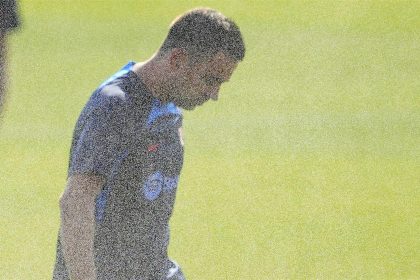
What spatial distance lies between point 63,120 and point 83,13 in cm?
657

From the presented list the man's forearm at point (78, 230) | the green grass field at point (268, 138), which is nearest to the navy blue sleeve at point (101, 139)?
the man's forearm at point (78, 230)

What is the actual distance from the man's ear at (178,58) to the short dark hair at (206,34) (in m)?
0.05

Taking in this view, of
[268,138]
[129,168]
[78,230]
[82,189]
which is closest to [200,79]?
[129,168]

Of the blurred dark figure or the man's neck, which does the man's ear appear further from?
the blurred dark figure

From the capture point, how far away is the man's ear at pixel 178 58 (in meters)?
5.23

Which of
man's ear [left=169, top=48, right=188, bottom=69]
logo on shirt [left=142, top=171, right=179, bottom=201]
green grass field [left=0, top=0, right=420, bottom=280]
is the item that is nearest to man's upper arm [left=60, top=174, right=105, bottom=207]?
logo on shirt [left=142, top=171, right=179, bottom=201]

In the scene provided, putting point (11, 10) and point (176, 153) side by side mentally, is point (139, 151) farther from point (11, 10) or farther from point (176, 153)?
point (11, 10)

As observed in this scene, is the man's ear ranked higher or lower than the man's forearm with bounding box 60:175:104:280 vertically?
higher

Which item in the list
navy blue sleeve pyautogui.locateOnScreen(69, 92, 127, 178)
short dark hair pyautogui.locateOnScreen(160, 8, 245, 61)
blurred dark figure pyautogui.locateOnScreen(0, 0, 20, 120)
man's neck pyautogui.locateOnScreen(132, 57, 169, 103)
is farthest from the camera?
short dark hair pyautogui.locateOnScreen(160, 8, 245, 61)

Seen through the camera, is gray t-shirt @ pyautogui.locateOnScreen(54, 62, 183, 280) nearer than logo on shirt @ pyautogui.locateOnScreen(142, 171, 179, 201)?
Yes

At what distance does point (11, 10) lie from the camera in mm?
3365

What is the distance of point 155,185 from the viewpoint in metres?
5.31

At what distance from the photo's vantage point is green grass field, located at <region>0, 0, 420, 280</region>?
32.0 ft

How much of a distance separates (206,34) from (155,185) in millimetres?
675
